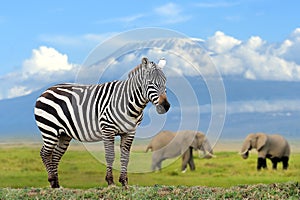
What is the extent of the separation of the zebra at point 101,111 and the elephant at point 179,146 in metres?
2.04

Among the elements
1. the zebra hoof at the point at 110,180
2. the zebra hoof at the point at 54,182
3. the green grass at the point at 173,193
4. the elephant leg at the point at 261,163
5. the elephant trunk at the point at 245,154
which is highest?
the elephant trunk at the point at 245,154

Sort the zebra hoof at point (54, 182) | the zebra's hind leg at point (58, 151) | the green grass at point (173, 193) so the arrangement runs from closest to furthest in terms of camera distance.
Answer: the green grass at point (173, 193), the zebra hoof at point (54, 182), the zebra's hind leg at point (58, 151)

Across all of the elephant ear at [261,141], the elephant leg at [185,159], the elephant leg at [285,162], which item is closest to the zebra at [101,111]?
the elephant leg at [185,159]

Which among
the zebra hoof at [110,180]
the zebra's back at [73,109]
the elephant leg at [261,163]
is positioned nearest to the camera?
the zebra hoof at [110,180]

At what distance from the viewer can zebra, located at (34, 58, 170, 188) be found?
25.0ft

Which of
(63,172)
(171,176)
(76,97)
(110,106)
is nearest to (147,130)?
(110,106)

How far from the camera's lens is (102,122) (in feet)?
25.7

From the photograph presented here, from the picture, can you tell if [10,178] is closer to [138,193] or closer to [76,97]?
[76,97]

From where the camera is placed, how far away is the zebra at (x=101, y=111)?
301 inches

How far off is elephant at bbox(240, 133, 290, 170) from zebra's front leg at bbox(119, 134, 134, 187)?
529cm

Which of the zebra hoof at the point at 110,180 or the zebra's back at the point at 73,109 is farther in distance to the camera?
the zebra's back at the point at 73,109

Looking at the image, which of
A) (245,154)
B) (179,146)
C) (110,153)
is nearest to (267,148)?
(245,154)

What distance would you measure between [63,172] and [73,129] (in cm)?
169

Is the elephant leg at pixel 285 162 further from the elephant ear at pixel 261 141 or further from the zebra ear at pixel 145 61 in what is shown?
the zebra ear at pixel 145 61
